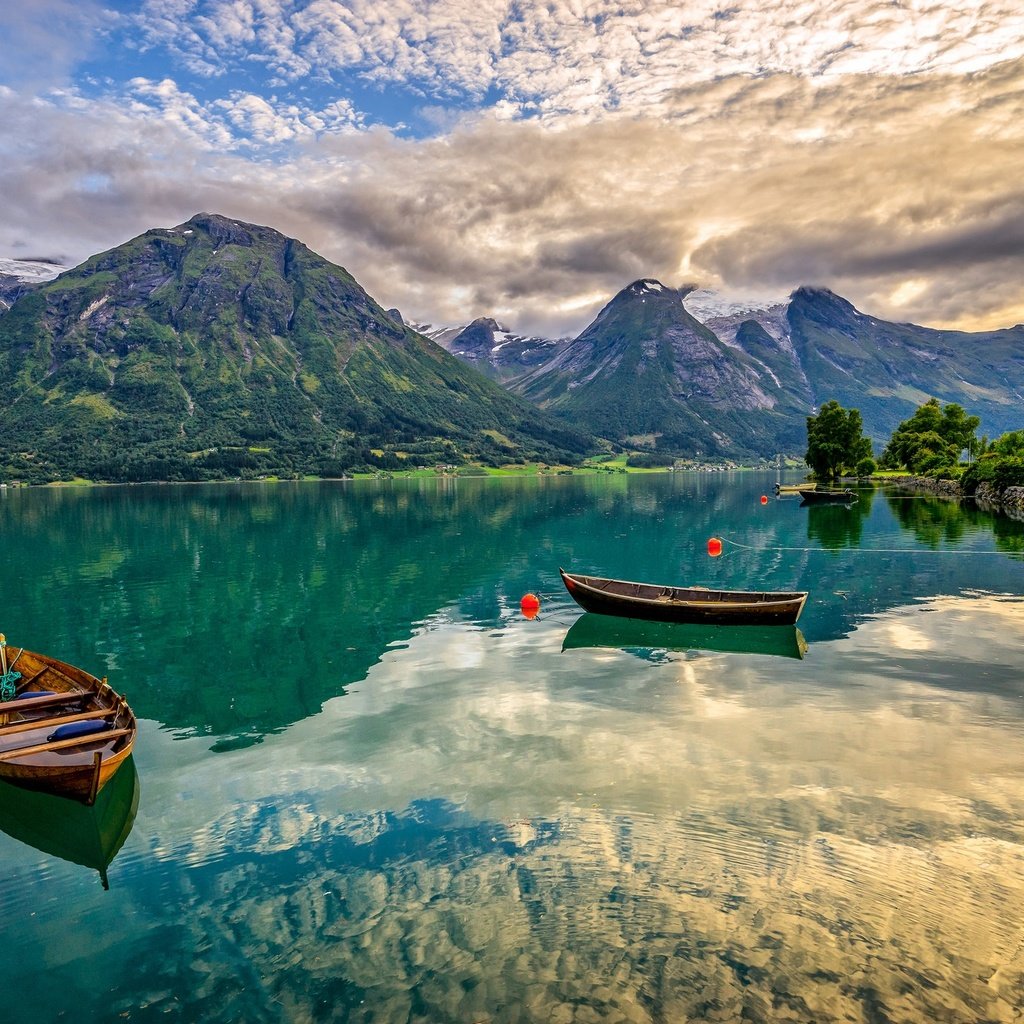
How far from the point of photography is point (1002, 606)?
45.4m

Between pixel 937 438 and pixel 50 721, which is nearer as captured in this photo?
pixel 50 721

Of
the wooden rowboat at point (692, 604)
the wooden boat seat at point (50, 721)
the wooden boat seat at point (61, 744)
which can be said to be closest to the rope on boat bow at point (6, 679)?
the wooden boat seat at point (50, 721)

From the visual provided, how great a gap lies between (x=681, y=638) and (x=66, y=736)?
31.6 meters

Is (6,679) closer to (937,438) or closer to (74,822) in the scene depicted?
(74,822)

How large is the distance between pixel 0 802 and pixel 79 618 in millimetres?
31364

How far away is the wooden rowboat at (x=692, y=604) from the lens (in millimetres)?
41031

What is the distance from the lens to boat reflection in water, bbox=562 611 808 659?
38.4 metres

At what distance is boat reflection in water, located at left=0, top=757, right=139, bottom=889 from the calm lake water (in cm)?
13

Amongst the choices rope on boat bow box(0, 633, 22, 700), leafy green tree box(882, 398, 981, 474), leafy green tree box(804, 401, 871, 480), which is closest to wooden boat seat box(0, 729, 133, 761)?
rope on boat bow box(0, 633, 22, 700)

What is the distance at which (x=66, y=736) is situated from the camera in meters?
21.6

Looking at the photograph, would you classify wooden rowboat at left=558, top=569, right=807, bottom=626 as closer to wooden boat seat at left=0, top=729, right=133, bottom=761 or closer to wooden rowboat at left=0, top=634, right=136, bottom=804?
wooden rowboat at left=0, top=634, right=136, bottom=804

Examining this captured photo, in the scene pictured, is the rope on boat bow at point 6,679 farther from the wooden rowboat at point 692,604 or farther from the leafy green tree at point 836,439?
the leafy green tree at point 836,439

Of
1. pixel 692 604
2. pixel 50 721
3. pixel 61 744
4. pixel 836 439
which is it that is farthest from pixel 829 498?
pixel 61 744

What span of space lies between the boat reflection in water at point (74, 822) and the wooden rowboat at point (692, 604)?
2970 cm
